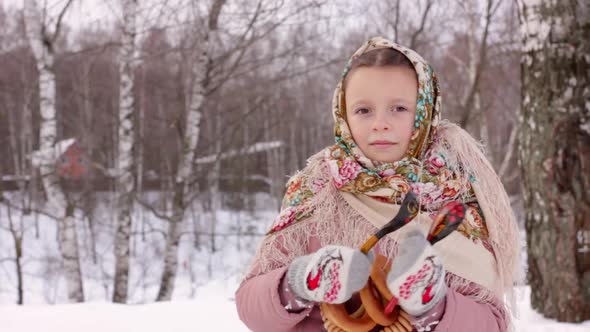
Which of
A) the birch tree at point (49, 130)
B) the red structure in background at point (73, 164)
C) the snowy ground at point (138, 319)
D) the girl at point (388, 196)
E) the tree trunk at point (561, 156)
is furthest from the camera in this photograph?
the red structure in background at point (73, 164)

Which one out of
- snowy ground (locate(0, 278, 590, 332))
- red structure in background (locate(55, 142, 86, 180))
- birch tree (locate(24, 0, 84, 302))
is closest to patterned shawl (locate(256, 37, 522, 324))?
snowy ground (locate(0, 278, 590, 332))

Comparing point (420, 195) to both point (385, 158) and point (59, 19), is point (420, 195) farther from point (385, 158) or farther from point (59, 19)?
point (59, 19)

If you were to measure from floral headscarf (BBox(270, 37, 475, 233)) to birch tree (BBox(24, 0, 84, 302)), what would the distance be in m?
5.71

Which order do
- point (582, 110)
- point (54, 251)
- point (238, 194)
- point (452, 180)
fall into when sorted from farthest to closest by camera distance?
point (238, 194)
point (54, 251)
point (582, 110)
point (452, 180)

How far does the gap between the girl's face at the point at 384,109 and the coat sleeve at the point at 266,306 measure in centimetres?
39

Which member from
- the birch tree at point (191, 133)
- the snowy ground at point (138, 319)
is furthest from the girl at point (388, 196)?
the birch tree at point (191, 133)

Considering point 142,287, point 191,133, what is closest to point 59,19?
point 191,133

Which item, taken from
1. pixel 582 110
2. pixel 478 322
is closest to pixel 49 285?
pixel 582 110

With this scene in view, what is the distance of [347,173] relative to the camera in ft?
4.23

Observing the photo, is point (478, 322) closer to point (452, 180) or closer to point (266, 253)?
point (452, 180)

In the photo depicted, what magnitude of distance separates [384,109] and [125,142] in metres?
6.08

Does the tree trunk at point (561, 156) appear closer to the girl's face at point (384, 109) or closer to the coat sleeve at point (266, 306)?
the girl's face at point (384, 109)

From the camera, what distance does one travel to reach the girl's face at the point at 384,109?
1274 millimetres

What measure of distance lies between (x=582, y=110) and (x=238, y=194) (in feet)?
59.7
